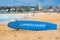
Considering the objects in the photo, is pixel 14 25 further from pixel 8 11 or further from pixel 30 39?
pixel 8 11

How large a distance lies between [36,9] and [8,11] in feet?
36.5

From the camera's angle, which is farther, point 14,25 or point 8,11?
point 8,11

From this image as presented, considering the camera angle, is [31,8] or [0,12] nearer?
[0,12]

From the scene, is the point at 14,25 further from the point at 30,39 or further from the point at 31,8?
the point at 31,8

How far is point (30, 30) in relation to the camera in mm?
12312

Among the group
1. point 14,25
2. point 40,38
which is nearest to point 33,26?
point 14,25

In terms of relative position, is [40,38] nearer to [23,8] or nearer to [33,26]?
[33,26]

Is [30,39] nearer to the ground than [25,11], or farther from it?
farther from it

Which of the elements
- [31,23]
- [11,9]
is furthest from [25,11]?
[31,23]

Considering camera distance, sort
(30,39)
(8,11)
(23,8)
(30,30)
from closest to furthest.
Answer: (30,39)
(30,30)
(8,11)
(23,8)

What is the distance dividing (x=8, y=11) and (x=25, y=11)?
6345mm

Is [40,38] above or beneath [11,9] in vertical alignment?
above

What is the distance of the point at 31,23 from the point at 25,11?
165 feet

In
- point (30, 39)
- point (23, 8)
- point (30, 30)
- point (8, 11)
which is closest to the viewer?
point (30, 39)
